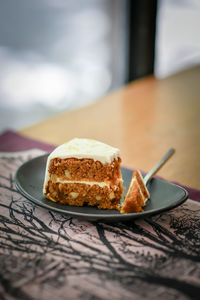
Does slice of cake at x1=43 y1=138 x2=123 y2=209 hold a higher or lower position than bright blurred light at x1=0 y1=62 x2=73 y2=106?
higher

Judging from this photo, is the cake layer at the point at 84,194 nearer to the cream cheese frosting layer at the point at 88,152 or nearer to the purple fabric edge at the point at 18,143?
the cream cheese frosting layer at the point at 88,152

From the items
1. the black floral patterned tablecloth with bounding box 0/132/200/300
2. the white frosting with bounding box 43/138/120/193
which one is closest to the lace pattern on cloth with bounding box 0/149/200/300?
the black floral patterned tablecloth with bounding box 0/132/200/300

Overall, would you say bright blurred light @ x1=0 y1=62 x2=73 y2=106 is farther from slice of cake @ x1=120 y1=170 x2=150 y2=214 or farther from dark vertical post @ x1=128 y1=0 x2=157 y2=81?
slice of cake @ x1=120 y1=170 x2=150 y2=214

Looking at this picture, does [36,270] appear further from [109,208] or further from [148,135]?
[148,135]

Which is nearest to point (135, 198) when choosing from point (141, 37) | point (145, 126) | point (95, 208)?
point (95, 208)

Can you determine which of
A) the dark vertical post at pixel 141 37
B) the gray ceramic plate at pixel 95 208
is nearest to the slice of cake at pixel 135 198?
the gray ceramic plate at pixel 95 208

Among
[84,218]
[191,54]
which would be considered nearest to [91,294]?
[84,218]

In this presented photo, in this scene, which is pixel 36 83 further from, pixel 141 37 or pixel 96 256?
pixel 96 256

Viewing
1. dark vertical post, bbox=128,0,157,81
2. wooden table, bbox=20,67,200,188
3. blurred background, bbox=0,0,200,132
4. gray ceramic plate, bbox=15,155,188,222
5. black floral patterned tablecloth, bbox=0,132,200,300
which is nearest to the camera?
black floral patterned tablecloth, bbox=0,132,200,300
